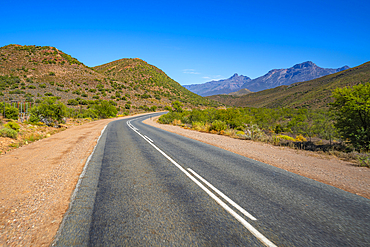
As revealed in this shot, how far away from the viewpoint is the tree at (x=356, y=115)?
27.5ft

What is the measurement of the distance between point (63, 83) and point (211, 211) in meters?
65.0

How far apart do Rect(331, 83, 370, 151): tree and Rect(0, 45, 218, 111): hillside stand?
4947 cm

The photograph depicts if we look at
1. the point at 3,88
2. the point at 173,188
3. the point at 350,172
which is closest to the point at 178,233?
→ the point at 173,188

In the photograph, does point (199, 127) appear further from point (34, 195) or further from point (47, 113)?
point (47, 113)

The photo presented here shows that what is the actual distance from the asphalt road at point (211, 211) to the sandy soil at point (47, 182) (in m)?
0.34

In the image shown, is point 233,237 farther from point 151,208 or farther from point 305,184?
point 305,184

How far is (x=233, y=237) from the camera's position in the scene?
2729mm

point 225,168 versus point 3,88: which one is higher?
point 3,88

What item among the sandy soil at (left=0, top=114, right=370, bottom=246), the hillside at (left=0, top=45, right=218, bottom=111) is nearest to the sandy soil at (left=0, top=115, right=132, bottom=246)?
the sandy soil at (left=0, top=114, right=370, bottom=246)

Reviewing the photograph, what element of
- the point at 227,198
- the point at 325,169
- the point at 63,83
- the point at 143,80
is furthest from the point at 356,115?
the point at 143,80

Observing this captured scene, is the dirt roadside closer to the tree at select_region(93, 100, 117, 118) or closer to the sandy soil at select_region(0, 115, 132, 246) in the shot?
the sandy soil at select_region(0, 115, 132, 246)

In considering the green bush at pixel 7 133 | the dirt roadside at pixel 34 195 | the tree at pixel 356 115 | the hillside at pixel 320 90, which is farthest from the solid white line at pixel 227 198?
the hillside at pixel 320 90

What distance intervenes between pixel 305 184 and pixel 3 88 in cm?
5977

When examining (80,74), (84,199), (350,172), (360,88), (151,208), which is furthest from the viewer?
(80,74)
